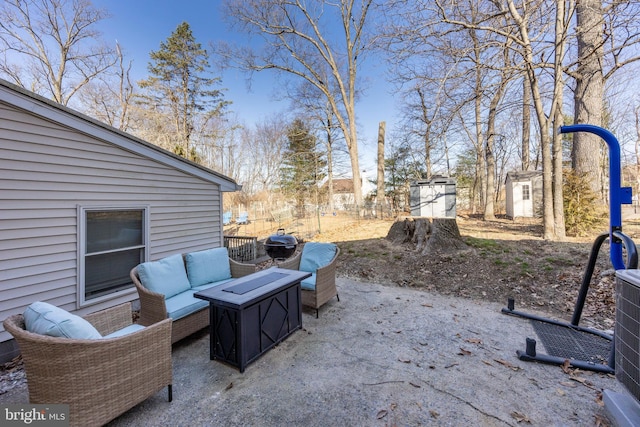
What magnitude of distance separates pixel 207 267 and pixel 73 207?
1.86 m

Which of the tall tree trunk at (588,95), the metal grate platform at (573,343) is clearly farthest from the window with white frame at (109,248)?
the tall tree trunk at (588,95)

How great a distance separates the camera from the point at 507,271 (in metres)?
5.09

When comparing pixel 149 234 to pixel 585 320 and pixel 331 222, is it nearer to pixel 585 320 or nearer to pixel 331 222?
pixel 585 320

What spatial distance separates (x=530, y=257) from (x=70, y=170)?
26.1 feet

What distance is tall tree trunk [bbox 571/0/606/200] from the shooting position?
6430 mm

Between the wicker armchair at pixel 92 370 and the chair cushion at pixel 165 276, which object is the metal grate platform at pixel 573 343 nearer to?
the wicker armchair at pixel 92 370

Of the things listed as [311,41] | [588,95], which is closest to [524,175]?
[588,95]

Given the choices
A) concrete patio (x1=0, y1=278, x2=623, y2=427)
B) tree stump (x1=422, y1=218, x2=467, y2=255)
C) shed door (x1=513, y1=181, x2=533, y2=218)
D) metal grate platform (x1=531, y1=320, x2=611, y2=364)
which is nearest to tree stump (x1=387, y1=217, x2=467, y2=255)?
tree stump (x1=422, y1=218, x2=467, y2=255)

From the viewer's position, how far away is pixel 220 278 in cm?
410

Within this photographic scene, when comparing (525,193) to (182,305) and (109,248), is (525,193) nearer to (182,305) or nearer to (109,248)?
(182,305)

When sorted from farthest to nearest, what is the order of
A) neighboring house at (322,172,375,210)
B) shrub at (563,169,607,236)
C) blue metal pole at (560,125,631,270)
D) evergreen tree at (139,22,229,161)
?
neighboring house at (322,172,375,210), evergreen tree at (139,22,229,161), shrub at (563,169,607,236), blue metal pole at (560,125,631,270)

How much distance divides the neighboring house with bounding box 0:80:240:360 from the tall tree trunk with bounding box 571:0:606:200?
31.7 ft

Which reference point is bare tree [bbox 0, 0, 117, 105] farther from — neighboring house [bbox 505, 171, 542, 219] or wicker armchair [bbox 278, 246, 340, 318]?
neighboring house [bbox 505, 171, 542, 219]

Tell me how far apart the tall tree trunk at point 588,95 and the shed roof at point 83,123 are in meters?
9.16
